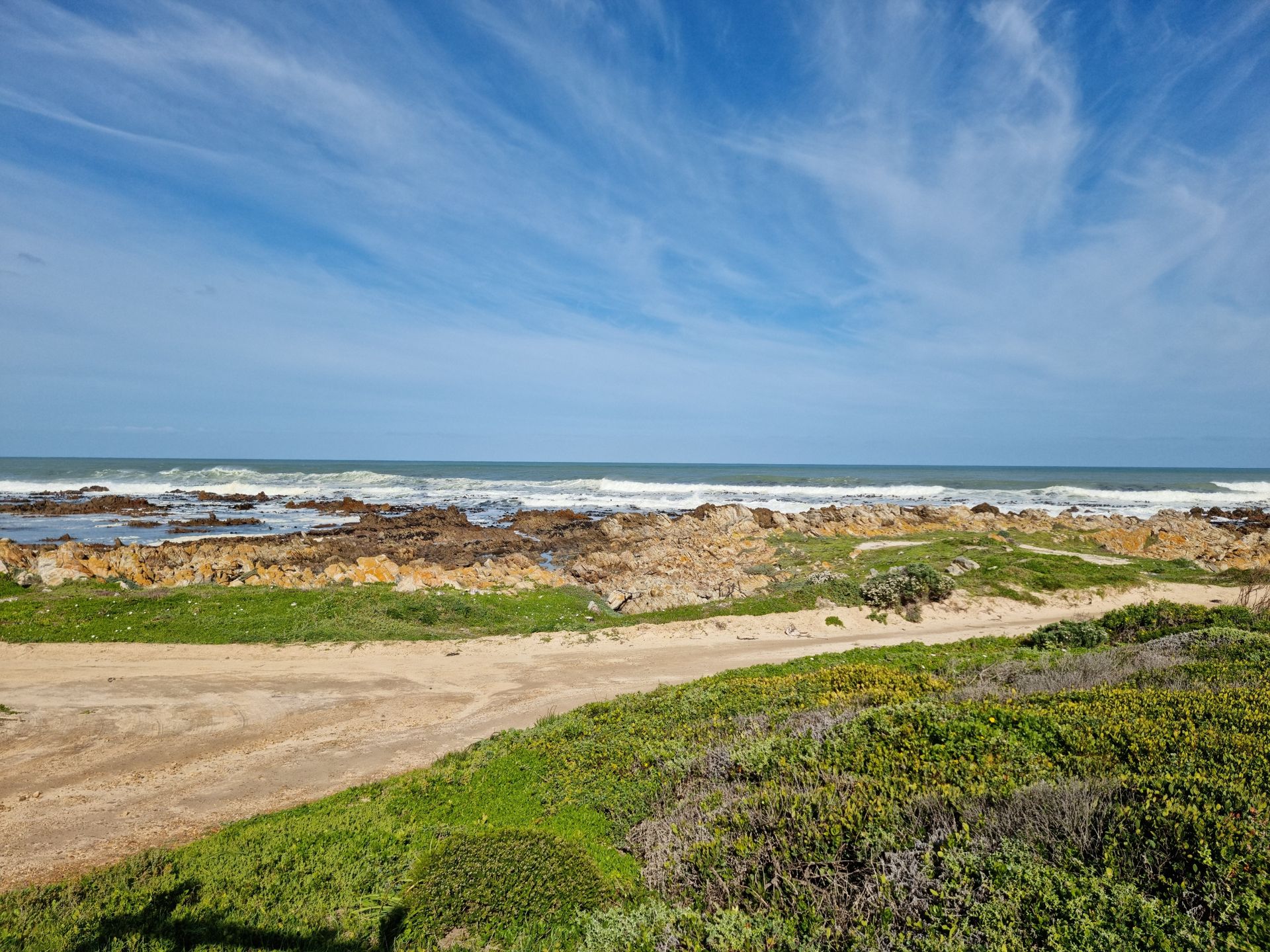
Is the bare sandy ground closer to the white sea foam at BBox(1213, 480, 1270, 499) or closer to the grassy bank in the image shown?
the grassy bank

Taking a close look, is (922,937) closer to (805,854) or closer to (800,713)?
(805,854)

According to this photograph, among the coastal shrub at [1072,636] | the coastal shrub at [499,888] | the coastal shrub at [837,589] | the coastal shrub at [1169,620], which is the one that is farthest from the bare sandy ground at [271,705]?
the coastal shrub at [499,888]

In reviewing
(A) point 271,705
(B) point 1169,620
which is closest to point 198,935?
(A) point 271,705

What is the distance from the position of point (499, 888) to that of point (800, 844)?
2600mm

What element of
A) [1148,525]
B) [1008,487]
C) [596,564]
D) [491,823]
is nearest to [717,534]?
[596,564]

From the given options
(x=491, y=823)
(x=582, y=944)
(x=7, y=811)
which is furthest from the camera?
(x=7, y=811)

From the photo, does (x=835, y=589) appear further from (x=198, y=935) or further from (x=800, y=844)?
(x=198, y=935)

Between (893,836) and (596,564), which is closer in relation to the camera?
(893,836)

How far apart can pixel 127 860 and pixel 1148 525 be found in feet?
162

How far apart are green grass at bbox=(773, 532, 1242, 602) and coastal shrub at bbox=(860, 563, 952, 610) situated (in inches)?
44.0

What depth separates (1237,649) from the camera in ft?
30.0

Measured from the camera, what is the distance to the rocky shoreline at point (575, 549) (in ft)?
73.5

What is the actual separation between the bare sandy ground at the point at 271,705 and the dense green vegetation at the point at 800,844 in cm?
149

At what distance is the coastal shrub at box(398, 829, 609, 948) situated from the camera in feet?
16.8
